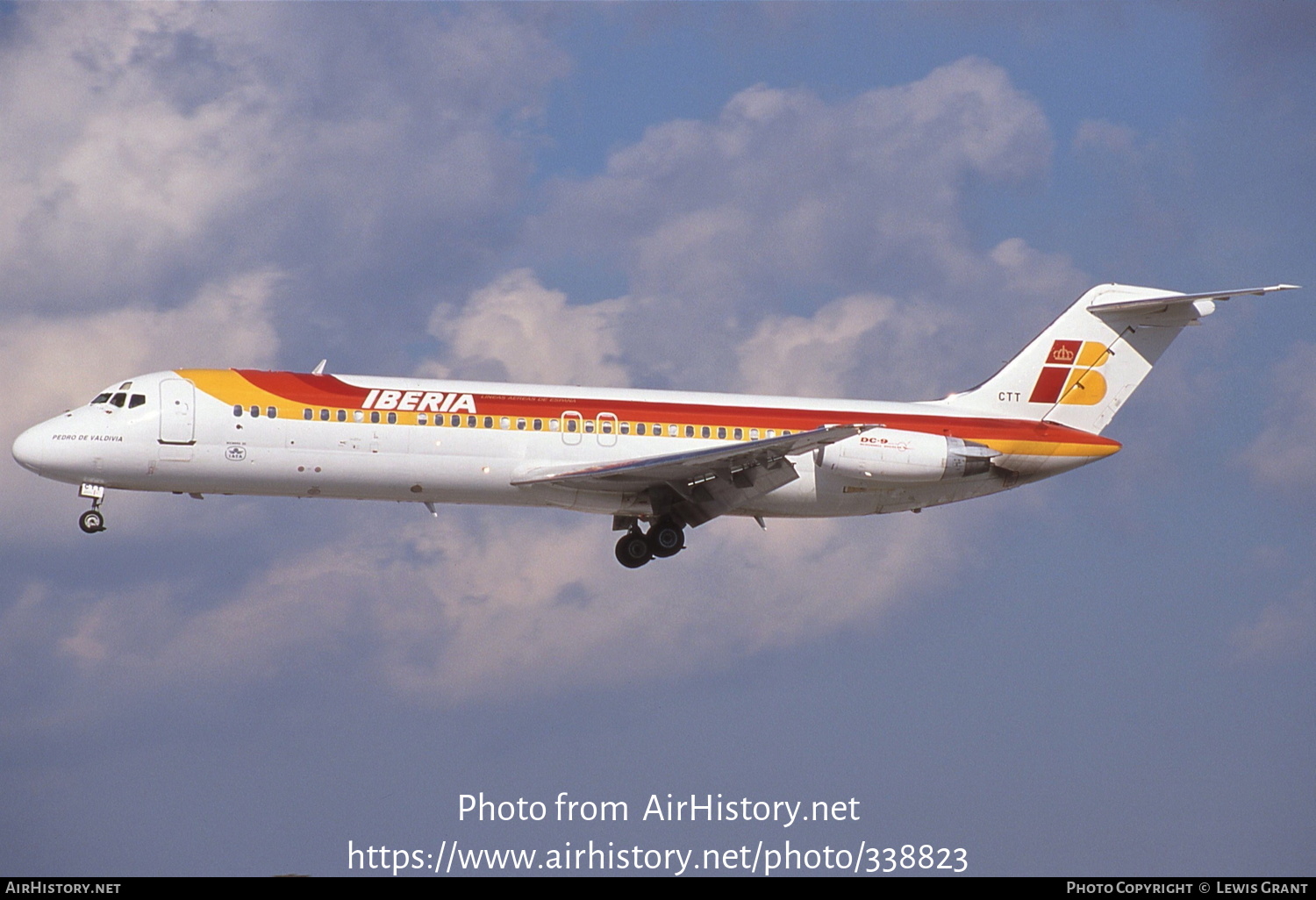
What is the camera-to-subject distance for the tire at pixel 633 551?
38.8 m

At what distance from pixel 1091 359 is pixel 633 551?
1275cm

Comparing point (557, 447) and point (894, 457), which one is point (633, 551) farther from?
point (894, 457)

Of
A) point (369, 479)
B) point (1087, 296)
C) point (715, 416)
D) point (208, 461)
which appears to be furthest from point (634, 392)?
point (1087, 296)

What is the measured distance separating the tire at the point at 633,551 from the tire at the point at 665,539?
213 mm

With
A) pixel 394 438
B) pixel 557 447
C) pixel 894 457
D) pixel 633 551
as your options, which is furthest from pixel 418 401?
pixel 894 457

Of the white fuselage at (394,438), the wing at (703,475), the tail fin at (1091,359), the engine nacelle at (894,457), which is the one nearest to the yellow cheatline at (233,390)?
the white fuselage at (394,438)

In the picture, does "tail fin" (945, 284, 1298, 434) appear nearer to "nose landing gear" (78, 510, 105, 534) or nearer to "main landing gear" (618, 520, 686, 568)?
"main landing gear" (618, 520, 686, 568)

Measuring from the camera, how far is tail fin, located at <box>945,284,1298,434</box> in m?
41.0

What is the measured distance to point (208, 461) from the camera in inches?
1388

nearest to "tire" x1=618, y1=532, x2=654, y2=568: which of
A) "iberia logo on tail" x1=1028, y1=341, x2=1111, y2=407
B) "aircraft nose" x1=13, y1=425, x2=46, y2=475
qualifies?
"iberia logo on tail" x1=1028, y1=341, x2=1111, y2=407

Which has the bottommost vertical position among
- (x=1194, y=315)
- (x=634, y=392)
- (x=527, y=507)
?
(x=527, y=507)

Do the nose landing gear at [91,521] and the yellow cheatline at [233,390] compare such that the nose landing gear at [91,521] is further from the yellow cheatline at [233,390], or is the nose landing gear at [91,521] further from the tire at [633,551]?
the tire at [633,551]
